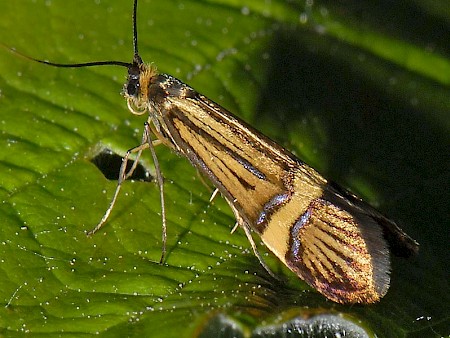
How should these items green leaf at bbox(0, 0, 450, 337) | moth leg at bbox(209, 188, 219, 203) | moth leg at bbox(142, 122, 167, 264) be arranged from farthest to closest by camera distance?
moth leg at bbox(209, 188, 219, 203)
moth leg at bbox(142, 122, 167, 264)
green leaf at bbox(0, 0, 450, 337)

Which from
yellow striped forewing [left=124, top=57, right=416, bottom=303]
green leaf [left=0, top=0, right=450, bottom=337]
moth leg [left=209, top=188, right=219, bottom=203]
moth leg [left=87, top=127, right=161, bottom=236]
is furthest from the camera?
moth leg [left=209, top=188, right=219, bottom=203]

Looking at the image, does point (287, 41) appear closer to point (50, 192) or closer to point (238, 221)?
point (238, 221)

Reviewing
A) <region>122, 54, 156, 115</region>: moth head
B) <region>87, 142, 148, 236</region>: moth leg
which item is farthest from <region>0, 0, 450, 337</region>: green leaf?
<region>122, 54, 156, 115</region>: moth head

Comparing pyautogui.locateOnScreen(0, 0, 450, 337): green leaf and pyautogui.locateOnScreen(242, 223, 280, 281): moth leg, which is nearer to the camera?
pyautogui.locateOnScreen(0, 0, 450, 337): green leaf

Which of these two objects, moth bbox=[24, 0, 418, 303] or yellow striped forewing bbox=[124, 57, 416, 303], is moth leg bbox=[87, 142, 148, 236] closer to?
moth bbox=[24, 0, 418, 303]

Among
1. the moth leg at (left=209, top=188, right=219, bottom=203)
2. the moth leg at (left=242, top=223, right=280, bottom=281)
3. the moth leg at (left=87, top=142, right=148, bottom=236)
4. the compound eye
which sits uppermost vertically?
the compound eye

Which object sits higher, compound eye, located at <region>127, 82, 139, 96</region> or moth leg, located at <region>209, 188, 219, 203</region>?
compound eye, located at <region>127, 82, 139, 96</region>

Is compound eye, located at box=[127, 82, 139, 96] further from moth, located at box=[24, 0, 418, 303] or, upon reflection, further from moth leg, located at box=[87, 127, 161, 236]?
moth leg, located at box=[87, 127, 161, 236]
